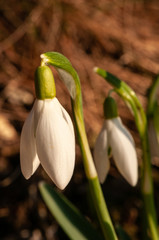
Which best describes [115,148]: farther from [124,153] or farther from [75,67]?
[75,67]

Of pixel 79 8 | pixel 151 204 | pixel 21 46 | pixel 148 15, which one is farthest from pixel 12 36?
pixel 151 204

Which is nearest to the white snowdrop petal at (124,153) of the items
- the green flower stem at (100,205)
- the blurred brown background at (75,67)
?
the green flower stem at (100,205)

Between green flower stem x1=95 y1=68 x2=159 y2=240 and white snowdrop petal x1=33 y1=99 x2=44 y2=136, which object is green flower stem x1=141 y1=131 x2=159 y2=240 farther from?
white snowdrop petal x1=33 y1=99 x2=44 y2=136

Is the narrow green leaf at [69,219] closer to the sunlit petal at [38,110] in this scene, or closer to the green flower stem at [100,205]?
the green flower stem at [100,205]

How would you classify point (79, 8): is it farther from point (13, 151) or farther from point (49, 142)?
point (49, 142)

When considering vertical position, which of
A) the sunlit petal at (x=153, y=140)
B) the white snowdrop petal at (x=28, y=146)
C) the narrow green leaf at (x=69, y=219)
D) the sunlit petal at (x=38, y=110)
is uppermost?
the sunlit petal at (x=38, y=110)
